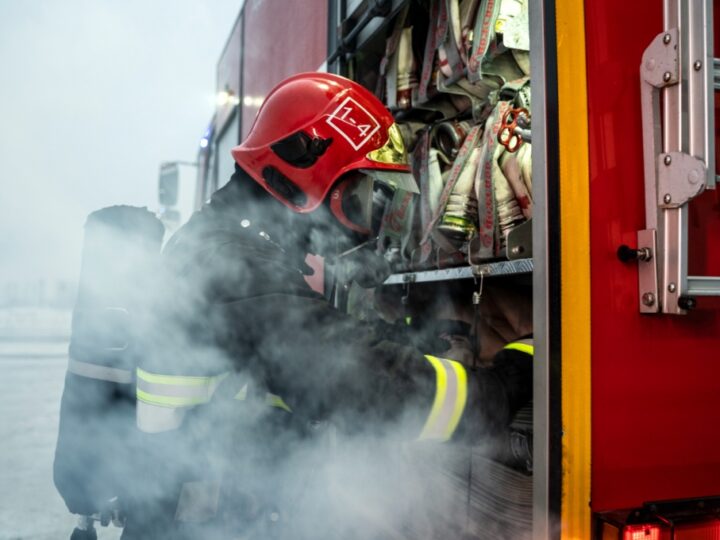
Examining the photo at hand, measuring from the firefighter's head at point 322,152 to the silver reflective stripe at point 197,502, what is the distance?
88cm

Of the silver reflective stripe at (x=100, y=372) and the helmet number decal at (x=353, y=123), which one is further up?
the helmet number decal at (x=353, y=123)

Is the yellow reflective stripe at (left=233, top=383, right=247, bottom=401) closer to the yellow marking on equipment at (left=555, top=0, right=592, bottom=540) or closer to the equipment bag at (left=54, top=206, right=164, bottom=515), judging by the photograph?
the equipment bag at (left=54, top=206, right=164, bottom=515)

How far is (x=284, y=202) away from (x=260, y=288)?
0.49m

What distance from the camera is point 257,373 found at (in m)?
1.52

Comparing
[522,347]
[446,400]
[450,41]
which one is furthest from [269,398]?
[450,41]

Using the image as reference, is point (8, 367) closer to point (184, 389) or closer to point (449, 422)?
point (184, 389)

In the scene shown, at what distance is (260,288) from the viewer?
144 cm

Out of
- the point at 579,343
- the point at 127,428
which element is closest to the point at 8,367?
the point at 127,428

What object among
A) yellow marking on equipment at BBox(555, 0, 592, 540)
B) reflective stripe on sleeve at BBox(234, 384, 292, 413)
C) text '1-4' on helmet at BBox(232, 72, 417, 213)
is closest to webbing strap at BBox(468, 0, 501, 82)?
text '1-4' on helmet at BBox(232, 72, 417, 213)

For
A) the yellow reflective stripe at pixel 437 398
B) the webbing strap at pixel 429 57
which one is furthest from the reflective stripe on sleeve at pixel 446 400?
the webbing strap at pixel 429 57

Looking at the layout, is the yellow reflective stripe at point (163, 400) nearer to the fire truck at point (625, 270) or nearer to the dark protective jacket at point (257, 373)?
the dark protective jacket at point (257, 373)

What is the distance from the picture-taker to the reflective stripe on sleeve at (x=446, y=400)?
1362 millimetres

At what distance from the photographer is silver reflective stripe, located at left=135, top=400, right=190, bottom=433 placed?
1516mm

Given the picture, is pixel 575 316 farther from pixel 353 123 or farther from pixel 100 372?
pixel 100 372
